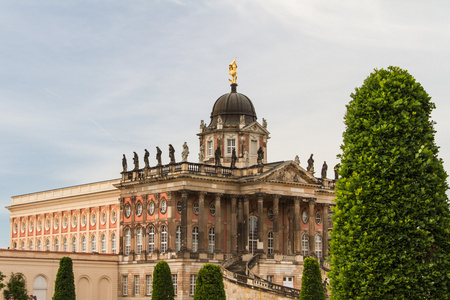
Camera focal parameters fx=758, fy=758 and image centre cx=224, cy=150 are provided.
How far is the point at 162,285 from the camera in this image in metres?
53.5

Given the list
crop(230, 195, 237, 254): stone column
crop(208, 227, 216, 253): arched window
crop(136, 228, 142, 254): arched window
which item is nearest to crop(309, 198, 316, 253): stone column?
crop(230, 195, 237, 254): stone column

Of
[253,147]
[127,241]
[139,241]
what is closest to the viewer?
[139,241]

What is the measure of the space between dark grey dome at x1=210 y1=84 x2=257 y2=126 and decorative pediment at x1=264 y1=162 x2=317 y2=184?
8109mm

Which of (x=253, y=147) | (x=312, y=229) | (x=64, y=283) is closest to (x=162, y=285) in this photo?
(x=64, y=283)

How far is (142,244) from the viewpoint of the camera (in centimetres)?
7038

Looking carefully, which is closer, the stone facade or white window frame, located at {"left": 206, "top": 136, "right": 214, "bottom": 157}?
the stone facade

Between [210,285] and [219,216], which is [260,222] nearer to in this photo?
[219,216]

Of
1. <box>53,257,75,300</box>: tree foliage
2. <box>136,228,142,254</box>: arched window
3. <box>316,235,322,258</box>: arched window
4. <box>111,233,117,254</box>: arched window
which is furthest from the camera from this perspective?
<box>111,233,117,254</box>: arched window

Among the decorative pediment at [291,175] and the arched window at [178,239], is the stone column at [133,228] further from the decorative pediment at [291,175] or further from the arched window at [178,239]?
the decorative pediment at [291,175]

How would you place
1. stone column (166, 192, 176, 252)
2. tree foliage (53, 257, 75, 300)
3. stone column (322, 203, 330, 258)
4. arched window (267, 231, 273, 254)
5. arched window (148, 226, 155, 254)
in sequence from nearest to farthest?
tree foliage (53, 257, 75, 300) < stone column (166, 192, 176, 252) < arched window (148, 226, 155, 254) < arched window (267, 231, 273, 254) < stone column (322, 203, 330, 258)

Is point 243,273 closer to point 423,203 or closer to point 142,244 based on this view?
point 142,244

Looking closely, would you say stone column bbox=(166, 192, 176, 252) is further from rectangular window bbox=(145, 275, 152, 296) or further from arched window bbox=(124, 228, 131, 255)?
arched window bbox=(124, 228, 131, 255)

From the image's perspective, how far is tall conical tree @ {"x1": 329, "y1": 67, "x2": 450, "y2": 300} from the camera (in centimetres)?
2564

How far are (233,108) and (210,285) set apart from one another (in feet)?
99.4
